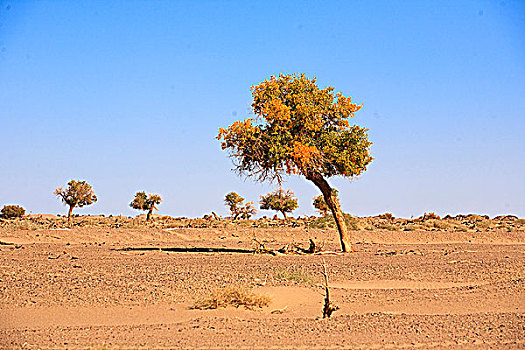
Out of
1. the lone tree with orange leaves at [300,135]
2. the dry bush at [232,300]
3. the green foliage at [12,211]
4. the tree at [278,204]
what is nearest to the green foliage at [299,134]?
the lone tree with orange leaves at [300,135]

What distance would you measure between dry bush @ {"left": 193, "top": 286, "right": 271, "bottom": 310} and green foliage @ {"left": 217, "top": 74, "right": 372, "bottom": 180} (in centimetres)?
949

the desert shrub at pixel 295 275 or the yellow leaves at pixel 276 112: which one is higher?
the yellow leaves at pixel 276 112

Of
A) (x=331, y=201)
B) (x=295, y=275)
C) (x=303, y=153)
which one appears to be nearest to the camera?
(x=295, y=275)

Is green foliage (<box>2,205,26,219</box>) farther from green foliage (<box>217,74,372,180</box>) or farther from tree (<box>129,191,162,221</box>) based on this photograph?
green foliage (<box>217,74,372,180</box>)

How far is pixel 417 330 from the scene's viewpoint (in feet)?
33.8

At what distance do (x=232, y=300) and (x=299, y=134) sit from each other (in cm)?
1108

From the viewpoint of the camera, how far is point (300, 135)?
72.9 feet

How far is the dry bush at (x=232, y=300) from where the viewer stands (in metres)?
12.2

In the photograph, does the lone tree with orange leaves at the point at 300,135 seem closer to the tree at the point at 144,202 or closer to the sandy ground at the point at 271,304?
the sandy ground at the point at 271,304

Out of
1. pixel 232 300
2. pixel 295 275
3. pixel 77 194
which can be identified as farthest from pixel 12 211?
pixel 232 300

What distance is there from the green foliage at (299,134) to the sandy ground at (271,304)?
3625mm

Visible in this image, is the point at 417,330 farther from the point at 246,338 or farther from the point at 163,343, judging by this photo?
the point at 163,343

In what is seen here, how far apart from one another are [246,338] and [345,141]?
46.3 ft

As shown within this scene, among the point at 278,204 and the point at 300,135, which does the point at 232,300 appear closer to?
the point at 300,135
